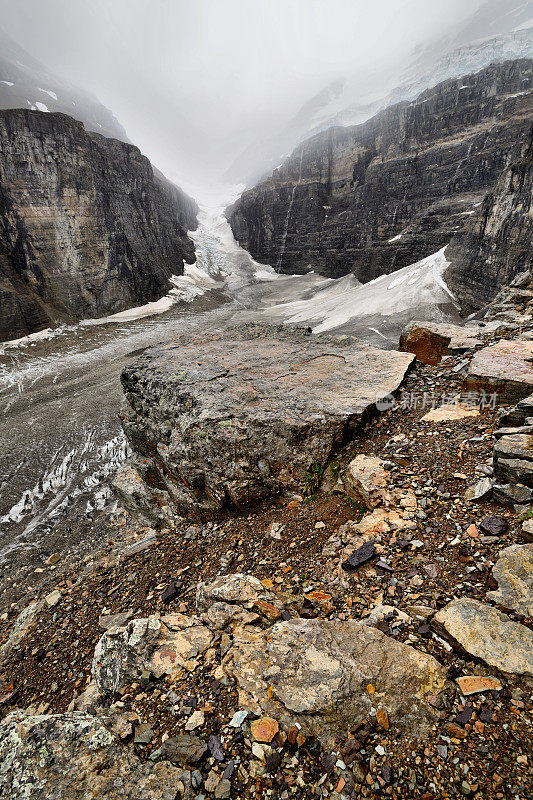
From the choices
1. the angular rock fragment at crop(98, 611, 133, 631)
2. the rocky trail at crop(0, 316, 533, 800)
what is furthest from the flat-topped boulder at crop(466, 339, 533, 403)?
the angular rock fragment at crop(98, 611, 133, 631)

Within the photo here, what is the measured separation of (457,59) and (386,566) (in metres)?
81.6

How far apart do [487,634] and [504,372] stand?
392 centimetres

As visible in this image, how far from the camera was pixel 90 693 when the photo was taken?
3117mm

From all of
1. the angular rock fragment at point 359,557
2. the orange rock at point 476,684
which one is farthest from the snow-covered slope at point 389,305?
the orange rock at point 476,684

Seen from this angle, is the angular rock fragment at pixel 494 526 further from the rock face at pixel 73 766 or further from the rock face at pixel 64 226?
the rock face at pixel 64 226

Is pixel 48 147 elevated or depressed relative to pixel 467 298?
elevated

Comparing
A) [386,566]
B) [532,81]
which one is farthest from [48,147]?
[532,81]

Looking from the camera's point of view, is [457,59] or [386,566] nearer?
[386,566]

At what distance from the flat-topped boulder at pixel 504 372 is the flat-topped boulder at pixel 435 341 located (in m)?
0.88

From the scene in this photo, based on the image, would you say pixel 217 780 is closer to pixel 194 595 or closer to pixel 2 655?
pixel 194 595

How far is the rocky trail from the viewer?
1981 mm

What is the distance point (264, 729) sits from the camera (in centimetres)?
222

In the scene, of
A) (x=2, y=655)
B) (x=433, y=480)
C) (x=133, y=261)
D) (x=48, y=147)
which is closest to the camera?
(x=433, y=480)

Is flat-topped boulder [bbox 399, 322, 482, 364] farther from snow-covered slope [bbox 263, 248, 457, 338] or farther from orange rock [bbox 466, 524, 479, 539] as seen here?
snow-covered slope [bbox 263, 248, 457, 338]
